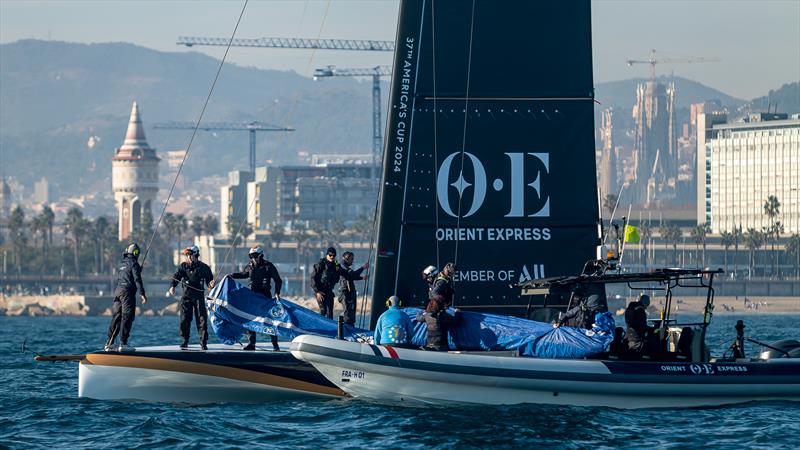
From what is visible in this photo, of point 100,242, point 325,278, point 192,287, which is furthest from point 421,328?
point 100,242

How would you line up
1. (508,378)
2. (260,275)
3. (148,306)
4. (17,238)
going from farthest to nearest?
(17,238), (148,306), (260,275), (508,378)

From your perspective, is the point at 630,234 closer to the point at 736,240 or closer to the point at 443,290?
the point at 443,290

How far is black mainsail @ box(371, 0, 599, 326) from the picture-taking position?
25031mm

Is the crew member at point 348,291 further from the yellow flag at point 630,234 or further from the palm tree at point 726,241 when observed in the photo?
the palm tree at point 726,241

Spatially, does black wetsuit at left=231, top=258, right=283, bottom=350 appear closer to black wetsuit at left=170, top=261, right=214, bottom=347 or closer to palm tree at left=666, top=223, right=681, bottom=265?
black wetsuit at left=170, top=261, right=214, bottom=347

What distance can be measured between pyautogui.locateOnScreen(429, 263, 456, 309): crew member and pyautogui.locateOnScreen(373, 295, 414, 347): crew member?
564 millimetres

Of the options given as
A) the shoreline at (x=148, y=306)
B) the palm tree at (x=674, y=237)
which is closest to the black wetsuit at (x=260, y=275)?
the shoreline at (x=148, y=306)

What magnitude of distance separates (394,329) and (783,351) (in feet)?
20.8

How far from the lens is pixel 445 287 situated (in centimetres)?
2336

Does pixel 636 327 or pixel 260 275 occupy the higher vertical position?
pixel 260 275

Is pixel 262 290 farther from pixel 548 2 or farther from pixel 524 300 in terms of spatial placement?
pixel 548 2

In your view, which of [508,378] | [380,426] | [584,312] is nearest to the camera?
[380,426]

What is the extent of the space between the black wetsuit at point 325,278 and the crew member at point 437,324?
3.53 meters

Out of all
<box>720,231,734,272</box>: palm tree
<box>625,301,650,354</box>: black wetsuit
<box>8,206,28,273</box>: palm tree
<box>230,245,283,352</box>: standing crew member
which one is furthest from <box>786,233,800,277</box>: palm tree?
<box>625,301,650,354</box>: black wetsuit
